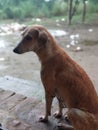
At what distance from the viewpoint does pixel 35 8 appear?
9.91 meters

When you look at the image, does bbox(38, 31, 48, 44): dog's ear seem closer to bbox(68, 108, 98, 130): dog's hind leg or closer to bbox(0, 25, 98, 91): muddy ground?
bbox(68, 108, 98, 130): dog's hind leg

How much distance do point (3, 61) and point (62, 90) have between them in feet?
10.4

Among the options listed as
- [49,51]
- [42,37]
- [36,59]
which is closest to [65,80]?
[49,51]

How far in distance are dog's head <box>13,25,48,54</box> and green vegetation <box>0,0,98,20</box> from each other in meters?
6.84

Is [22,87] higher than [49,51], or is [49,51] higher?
[49,51]

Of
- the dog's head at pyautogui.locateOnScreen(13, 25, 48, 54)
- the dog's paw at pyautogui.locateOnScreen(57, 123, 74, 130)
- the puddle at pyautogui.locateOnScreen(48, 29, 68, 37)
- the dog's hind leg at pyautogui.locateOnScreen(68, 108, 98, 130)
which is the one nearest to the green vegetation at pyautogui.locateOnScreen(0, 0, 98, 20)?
the puddle at pyautogui.locateOnScreen(48, 29, 68, 37)

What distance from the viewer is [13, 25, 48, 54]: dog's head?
2.55 metres

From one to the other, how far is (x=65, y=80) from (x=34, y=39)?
0.49m

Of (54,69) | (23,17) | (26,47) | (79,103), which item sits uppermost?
(26,47)

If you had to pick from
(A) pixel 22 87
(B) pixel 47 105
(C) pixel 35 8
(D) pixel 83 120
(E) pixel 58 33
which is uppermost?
(D) pixel 83 120

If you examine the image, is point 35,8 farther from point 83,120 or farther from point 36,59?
point 83,120

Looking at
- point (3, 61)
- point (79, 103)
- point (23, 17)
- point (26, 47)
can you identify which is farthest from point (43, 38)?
point (23, 17)

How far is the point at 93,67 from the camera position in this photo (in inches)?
202

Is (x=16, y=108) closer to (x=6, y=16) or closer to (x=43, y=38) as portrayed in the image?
(x=43, y=38)
